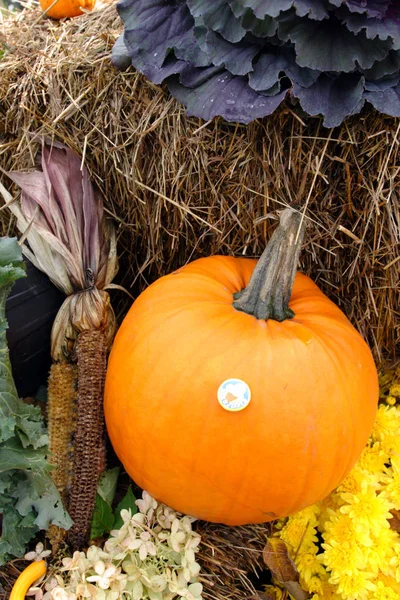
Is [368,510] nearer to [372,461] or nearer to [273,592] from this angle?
[372,461]

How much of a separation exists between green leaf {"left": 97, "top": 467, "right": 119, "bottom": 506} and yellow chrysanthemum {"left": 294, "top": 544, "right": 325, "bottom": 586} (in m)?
0.56

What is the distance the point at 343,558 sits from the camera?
1.44 metres

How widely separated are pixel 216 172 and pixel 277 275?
358mm

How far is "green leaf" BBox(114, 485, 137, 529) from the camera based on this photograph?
1.60 m

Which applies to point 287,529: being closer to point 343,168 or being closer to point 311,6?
point 343,168

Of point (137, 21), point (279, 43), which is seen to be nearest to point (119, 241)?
point (137, 21)

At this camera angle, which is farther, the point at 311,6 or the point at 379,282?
the point at 379,282

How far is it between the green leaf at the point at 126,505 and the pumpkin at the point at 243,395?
0.46 feet

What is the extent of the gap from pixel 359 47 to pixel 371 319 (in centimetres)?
79

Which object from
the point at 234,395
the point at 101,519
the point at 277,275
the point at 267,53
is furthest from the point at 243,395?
the point at 267,53

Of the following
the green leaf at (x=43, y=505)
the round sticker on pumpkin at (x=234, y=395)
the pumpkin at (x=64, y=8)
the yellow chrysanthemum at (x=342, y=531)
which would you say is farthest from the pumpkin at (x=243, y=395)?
the pumpkin at (x=64, y=8)

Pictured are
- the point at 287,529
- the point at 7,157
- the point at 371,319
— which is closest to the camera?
the point at 287,529

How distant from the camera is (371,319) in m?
1.73

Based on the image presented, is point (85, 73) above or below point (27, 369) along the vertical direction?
above
